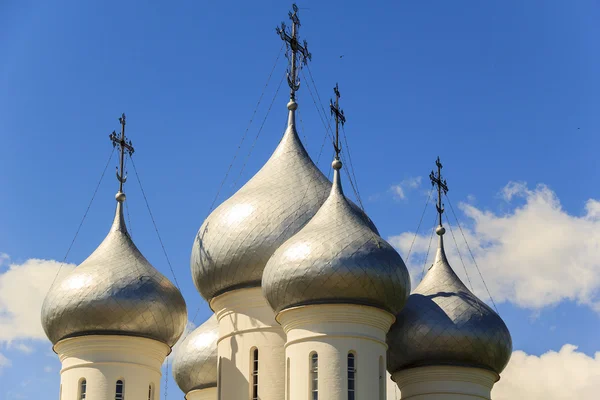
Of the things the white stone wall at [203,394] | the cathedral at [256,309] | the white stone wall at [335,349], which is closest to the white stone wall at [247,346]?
the cathedral at [256,309]

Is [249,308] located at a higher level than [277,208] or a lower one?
lower

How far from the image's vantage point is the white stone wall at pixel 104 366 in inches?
1187

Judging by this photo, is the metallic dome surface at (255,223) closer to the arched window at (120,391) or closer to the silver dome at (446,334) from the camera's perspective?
the arched window at (120,391)

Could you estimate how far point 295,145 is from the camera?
105 feet

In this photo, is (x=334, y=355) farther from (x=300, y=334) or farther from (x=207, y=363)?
(x=207, y=363)

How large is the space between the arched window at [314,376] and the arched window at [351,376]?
63cm

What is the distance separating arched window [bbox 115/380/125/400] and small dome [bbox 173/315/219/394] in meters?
3.69

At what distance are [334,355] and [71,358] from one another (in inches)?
269

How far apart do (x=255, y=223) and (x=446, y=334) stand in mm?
4877

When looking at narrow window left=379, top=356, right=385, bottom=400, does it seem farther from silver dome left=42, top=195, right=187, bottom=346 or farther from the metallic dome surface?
silver dome left=42, top=195, right=187, bottom=346

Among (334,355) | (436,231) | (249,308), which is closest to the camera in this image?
(334,355)

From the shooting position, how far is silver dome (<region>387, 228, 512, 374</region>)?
30.3m

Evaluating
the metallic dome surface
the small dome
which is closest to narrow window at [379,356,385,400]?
the metallic dome surface

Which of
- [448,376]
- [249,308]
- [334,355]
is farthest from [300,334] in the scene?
[448,376]
